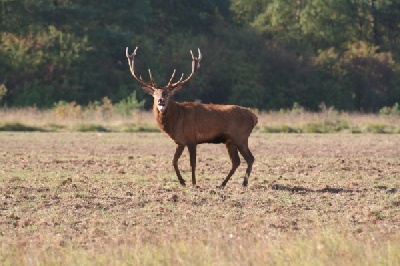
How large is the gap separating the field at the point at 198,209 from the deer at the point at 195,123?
0.64m

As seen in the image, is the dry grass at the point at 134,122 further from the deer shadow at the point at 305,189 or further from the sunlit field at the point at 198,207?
the deer shadow at the point at 305,189

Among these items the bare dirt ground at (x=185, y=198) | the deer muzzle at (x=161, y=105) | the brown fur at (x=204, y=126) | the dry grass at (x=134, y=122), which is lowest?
the dry grass at (x=134, y=122)

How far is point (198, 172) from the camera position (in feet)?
69.1

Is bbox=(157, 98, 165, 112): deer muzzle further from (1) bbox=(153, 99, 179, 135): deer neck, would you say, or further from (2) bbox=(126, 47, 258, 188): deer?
(1) bbox=(153, 99, 179, 135): deer neck

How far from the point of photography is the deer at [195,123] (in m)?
18.0

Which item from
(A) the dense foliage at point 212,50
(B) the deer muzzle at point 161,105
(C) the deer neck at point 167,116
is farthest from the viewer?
(A) the dense foliage at point 212,50

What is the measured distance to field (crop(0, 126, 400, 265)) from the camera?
31.9 feet

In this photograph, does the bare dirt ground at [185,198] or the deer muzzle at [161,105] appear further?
the deer muzzle at [161,105]

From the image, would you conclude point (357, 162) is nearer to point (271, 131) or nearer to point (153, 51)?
point (271, 131)

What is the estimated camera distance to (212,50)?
61.1 metres

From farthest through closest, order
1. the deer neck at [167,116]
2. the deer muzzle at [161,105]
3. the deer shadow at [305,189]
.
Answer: the deer neck at [167,116] < the deer muzzle at [161,105] < the deer shadow at [305,189]

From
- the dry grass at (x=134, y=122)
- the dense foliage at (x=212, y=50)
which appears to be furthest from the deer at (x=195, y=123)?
the dense foliage at (x=212, y=50)

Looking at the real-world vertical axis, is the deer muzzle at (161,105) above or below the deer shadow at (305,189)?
above

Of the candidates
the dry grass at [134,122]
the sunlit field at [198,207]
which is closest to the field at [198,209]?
the sunlit field at [198,207]
